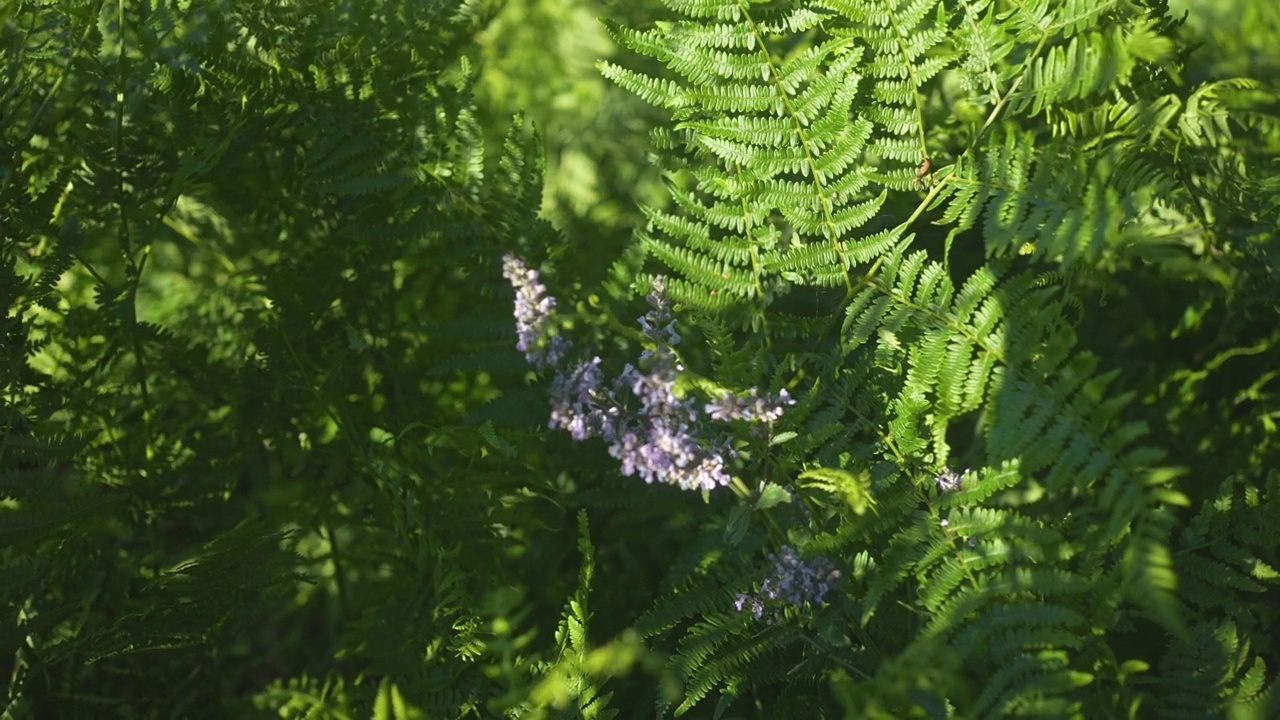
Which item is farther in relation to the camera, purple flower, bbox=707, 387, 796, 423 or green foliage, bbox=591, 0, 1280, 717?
purple flower, bbox=707, 387, 796, 423

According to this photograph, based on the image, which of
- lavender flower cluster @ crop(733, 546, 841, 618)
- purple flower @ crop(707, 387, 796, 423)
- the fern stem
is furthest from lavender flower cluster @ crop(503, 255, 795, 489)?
the fern stem

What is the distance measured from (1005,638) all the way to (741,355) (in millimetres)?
490

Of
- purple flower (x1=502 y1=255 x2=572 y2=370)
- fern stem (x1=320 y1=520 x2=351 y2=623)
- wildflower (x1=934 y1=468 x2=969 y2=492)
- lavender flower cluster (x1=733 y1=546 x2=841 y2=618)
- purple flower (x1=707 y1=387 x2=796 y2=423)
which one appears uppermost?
purple flower (x1=502 y1=255 x2=572 y2=370)

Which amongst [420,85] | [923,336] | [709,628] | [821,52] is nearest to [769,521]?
[709,628]

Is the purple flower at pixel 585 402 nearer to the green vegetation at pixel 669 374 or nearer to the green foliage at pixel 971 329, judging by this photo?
the green vegetation at pixel 669 374

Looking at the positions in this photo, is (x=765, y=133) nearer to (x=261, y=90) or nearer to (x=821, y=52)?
(x=821, y=52)

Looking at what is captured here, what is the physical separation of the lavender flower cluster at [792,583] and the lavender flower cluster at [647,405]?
0.14 m

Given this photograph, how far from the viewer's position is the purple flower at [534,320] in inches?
56.7

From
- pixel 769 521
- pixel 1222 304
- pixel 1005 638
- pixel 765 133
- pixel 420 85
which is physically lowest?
pixel 1005 638

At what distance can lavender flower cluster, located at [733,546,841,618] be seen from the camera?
1.37 m

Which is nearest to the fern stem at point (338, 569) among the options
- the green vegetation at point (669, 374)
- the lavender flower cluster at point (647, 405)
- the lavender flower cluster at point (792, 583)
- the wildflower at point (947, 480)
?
the green vegetation at point (669, 374)

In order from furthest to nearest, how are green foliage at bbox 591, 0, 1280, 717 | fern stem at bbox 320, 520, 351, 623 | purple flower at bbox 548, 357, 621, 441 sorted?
fern stem at bbox 320, 520, 351, 623 → purple flower at bbox 548, 357, 621, 441 → green foliage at bbox 591, 0, 1280, 717

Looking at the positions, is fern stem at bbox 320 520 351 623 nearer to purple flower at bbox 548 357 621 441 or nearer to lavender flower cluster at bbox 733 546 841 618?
purple flower at bbox 548 357 621 441

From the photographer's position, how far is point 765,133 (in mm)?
1470
